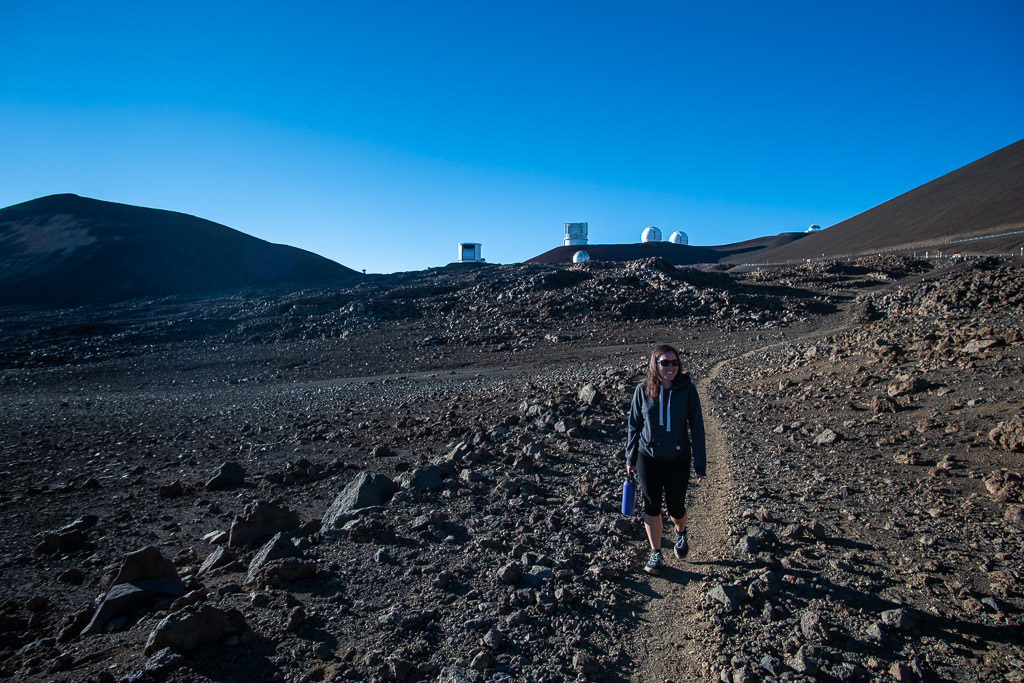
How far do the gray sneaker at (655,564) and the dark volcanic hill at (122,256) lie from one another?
142 ft

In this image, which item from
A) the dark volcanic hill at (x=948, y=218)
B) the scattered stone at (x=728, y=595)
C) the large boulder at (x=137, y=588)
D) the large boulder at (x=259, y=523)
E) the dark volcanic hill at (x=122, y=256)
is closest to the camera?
the scattered stone at (x=728, y=595)

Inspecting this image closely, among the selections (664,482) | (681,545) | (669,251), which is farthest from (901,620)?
(669,251)

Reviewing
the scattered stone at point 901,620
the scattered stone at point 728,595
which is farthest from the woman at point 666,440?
the scattered stone at point 901,620

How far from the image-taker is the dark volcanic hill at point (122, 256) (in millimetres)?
38125

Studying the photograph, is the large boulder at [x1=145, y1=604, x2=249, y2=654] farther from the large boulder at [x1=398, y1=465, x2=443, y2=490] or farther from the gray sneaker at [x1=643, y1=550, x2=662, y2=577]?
the gray sneaker at [x1=643, y1=550, x2=662, y2=577]

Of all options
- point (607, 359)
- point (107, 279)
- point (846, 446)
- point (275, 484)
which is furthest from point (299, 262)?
point (846, 446)

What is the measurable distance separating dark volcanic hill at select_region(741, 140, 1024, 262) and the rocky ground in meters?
36.1

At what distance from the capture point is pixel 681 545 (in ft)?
12.9

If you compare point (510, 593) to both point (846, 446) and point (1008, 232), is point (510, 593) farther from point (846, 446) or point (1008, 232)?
point (1008, 232)

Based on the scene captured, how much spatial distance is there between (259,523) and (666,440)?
149 inches

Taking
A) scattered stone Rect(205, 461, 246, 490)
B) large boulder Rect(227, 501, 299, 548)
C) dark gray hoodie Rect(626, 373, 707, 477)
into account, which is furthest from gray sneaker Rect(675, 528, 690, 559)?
scattered stone Rect(205, 461, 246, 490)

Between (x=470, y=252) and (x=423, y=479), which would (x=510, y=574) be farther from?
(x=470, y=252)

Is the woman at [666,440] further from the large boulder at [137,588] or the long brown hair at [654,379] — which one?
the large boulder at [137,588]

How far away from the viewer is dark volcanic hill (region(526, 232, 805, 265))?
68.5 m
